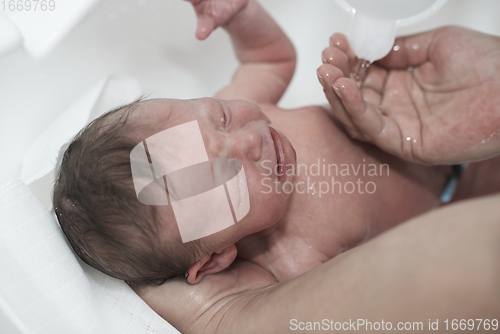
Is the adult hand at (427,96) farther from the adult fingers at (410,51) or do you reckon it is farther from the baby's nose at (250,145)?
the baby's nose at (250,145)

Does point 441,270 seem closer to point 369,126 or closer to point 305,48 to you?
point 369,126

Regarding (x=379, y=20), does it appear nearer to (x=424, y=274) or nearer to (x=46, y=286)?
(x=424, y=274)

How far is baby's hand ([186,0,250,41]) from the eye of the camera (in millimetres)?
934

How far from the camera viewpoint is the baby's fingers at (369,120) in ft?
2.45

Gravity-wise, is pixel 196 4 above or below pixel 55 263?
above

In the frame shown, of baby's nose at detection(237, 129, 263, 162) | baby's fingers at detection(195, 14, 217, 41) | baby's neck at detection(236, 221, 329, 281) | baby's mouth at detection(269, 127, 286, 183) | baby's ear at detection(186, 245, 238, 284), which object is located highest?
baby's fingers at detection(195, 14, 217, 41)

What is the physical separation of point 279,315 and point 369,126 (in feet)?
1.34

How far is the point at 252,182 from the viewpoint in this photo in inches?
27.0

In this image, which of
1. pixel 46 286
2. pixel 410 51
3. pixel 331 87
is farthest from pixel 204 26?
pixel 46 286

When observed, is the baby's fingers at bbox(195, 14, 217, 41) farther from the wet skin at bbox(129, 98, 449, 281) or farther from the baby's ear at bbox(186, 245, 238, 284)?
the baby's ear at bbox(186, 245, 238, 284)

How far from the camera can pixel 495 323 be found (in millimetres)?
453

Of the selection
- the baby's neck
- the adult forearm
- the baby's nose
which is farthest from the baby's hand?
the adult forearm

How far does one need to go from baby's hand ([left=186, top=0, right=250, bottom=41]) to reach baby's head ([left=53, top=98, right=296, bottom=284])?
28 cm

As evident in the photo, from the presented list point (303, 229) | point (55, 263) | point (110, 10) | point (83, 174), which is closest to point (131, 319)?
point (55, 263)
